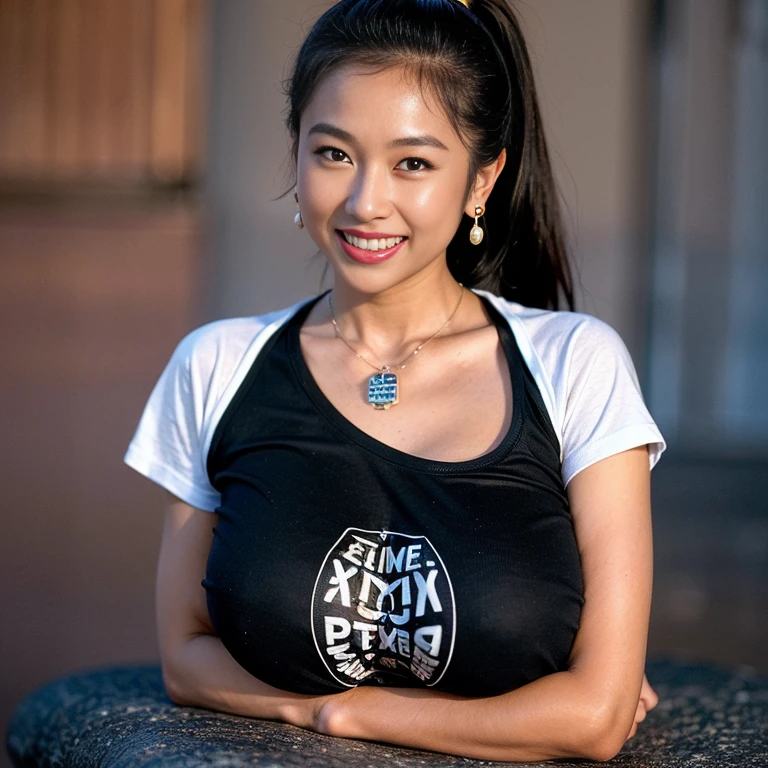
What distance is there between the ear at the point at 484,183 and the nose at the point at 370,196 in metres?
0.21

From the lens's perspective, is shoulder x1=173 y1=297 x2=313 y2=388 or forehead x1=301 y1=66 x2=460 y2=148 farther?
shoulder x1=173 y1=297 x2=313 y2=388

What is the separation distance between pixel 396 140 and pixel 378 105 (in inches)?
2.3

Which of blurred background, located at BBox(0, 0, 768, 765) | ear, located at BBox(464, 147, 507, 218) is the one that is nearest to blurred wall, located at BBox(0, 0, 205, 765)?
blurred background, located at BBox(0, 0, 768, 765)

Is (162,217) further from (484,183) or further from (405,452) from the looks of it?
(405,452)

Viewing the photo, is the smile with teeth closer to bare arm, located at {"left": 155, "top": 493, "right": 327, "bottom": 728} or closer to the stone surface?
bare arm, located at {"left": 155, "top": 493, "right": 327, "bottom": 728}

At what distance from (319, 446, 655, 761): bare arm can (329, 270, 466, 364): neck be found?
41cm

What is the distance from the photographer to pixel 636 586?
67.2 inches

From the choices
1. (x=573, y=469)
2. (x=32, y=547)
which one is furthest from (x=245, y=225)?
(x=573, y=469)

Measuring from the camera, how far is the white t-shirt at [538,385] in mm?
1763

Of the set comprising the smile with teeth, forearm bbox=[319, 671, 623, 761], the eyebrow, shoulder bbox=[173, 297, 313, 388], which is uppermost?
the eyebrow

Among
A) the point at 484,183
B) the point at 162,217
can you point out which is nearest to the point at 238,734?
the point at 484,183

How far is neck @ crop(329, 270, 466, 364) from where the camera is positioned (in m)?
2.01

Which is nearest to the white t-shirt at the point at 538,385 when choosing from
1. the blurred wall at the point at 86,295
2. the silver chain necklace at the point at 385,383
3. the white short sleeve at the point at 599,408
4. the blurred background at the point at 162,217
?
the white short sleeve at the point at 599,408

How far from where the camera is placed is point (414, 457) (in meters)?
1.76
